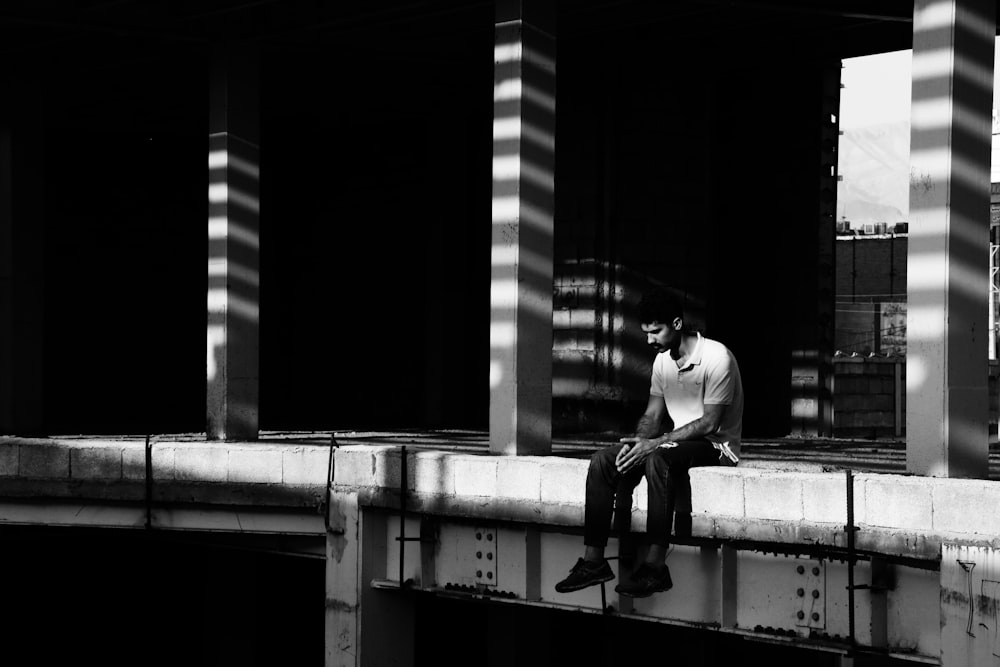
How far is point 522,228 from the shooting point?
12.8m

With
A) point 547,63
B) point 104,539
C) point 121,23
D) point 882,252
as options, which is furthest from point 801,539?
point 882,252

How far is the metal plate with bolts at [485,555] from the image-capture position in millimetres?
11430

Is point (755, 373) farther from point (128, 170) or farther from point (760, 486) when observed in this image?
point (128, 170)

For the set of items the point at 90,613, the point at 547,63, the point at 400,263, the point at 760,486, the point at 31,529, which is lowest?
the point at 90,613

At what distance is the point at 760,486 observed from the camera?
9.56 m

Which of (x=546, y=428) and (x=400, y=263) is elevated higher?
(x=400, y=263)

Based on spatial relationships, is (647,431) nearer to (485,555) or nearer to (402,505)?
(485,555)

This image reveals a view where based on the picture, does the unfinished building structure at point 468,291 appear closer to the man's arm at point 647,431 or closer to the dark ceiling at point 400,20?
the dark ceiling at point 400,20

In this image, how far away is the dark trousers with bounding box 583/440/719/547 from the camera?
9609 millimetres

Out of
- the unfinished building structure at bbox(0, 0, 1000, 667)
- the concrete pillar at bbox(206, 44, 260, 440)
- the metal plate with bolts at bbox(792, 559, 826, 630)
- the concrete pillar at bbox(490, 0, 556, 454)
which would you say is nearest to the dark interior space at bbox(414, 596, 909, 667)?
the unfinished building structure at bbox(0, 0, 1000, 667)

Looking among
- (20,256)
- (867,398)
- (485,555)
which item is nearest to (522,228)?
(485,555)

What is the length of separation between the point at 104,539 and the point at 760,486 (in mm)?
12855

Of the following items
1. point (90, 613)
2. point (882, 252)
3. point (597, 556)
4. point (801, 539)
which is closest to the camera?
point (801, 539)

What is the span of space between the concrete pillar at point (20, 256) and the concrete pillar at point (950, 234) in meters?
12.5
